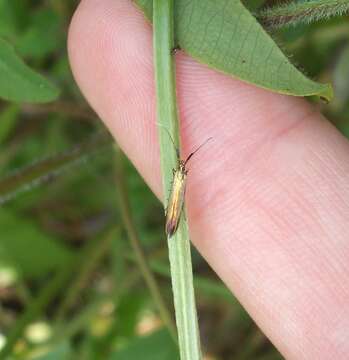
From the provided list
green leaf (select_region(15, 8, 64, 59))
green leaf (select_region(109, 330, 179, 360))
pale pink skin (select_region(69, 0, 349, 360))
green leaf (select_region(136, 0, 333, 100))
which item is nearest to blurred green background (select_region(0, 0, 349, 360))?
green leaf (select_region(15, 8, 64, 59))

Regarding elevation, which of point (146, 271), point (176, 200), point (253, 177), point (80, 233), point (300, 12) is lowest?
point (80, 233)

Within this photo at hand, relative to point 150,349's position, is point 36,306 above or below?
above

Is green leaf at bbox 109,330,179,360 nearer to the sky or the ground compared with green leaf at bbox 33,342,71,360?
nearer to the ground

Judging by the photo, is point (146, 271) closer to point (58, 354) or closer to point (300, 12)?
point (58, 354)

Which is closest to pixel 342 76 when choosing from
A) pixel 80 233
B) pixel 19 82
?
pixel 80 233

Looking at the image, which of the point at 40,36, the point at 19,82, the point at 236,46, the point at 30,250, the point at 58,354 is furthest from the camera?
the point at 30,250

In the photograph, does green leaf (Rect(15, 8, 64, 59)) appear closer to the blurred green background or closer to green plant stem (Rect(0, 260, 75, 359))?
the blurred green background
